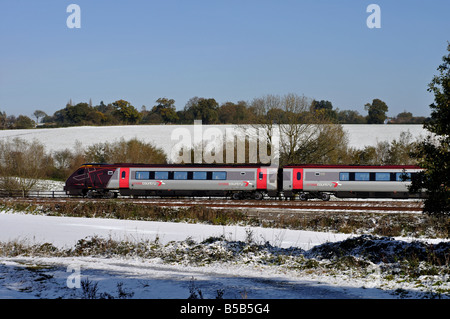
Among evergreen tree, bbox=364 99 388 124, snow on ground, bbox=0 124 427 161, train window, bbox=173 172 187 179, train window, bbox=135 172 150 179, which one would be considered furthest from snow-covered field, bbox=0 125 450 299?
evergreen tree, bbox=364 99 388 124

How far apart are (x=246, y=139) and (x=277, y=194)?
11.5 metres

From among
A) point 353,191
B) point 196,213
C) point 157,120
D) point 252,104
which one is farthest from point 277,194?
point 157,120

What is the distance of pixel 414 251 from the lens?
514 inches

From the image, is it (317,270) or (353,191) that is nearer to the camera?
(317,270)

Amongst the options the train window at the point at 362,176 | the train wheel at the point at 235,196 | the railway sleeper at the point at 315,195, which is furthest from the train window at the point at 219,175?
the train window at the point at 362,176

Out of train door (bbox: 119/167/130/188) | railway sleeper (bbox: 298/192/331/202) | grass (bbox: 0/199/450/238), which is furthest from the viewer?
train door (bbox: 119/167/130/188)

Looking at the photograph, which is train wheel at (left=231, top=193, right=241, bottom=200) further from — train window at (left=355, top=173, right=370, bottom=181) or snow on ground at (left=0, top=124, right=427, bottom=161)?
snow on ground at (left=0, top=124, right=427, bottom=161)

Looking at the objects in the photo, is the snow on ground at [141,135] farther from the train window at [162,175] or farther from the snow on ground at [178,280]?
the snow on ground at [178,280]

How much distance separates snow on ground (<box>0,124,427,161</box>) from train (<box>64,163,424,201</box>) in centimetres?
→ 4400

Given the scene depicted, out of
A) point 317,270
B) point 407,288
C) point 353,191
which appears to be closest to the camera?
point 407,288

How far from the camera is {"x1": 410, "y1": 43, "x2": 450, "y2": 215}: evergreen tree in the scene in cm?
1224

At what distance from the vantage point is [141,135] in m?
96.1
